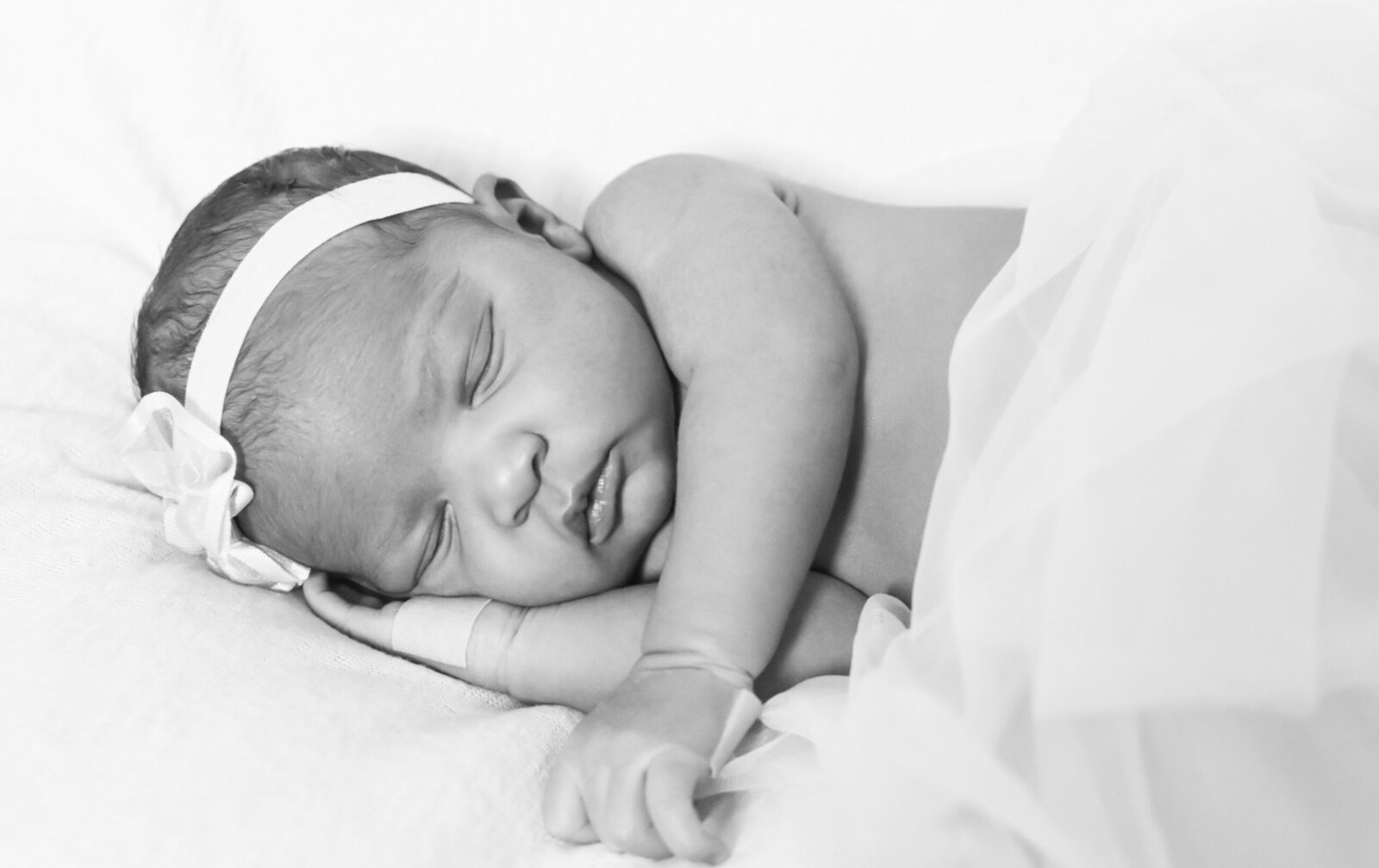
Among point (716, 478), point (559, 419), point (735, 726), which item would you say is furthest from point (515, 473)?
point (735, 726)

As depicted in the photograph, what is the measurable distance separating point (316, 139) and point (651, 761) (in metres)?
1.12

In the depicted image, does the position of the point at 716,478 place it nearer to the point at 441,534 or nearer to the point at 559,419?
the point at 559,419

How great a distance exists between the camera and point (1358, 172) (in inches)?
37.2

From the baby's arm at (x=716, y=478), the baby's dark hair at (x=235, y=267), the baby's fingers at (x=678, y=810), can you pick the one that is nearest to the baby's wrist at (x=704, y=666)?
the baby's arm at (x=716, y=478)

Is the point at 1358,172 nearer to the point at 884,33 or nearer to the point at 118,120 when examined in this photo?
the point at 884,33

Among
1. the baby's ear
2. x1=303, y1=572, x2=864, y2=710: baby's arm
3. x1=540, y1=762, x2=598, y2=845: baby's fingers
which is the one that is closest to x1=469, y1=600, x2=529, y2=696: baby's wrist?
x1=303, y1=572, x2=864, y2=710: baby's arm

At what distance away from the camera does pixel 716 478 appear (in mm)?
1049

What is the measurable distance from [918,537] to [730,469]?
0.75 ft

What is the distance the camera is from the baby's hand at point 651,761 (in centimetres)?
85

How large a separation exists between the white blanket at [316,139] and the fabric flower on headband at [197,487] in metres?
0.03

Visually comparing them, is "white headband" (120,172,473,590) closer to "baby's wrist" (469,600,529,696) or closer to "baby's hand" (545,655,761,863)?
"baby's wrist" (469,600,529,696)

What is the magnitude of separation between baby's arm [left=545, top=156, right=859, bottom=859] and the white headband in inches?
12.2

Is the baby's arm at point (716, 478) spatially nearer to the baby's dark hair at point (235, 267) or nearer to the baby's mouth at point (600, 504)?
the baby's mouth at point (600, 504)

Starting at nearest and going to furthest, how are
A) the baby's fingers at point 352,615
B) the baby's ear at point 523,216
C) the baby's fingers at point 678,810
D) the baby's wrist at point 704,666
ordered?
the baby's fingers at point 678,810 → the baby's wrist at point 704,666 → the baby's fingers at point 352,615 → the baby's ear at point 523,216
